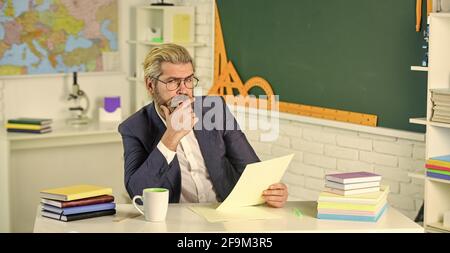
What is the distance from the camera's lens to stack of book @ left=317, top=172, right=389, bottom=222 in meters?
2.90

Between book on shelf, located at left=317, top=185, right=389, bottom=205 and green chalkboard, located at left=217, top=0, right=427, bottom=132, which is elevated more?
green chalkboard, located at left=217, top=0, right=427, bottom=132

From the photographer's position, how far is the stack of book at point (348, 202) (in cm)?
290

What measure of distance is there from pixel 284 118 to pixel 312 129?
0.83 ft

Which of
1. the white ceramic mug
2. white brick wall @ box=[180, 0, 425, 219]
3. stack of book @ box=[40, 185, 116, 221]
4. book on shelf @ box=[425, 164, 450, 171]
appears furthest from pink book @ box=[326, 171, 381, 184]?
white brick wall @ box=[180, 0, 425, 219]

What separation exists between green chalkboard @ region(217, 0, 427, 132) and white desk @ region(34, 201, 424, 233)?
1561 millimetres

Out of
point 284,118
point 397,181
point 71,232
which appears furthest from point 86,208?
point 284,118

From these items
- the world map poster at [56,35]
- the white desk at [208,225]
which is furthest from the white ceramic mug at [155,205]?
the world map poster at [56,35]

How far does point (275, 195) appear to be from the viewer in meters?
3.10

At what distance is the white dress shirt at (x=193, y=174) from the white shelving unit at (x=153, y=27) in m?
2.37

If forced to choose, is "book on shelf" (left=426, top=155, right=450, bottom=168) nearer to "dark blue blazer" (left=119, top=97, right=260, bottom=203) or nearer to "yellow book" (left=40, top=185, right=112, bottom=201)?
"dark blue blazer" (left=119, top=97, right=260, bottom=203)

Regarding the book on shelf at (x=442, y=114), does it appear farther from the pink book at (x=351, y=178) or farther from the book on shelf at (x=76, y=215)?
the book on shelf at (x=76, y=215)

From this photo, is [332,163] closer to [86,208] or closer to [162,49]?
[162,49]

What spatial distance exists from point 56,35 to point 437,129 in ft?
9.45

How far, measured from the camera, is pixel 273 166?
10.1ft
